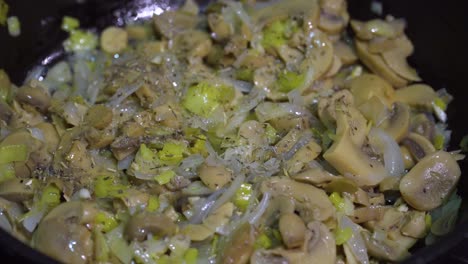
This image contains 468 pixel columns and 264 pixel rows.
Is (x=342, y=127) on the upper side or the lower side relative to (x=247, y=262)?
upper

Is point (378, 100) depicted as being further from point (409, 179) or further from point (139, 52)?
point (139, 52)

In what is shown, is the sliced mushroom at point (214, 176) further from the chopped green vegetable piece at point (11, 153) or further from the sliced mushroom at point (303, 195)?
the chopped green vegetable piece at point (11, 153)

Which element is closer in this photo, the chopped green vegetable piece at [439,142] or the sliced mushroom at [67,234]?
the sliced mushroom at [67,234]

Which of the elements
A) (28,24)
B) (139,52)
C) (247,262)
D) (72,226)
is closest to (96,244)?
(72,226)

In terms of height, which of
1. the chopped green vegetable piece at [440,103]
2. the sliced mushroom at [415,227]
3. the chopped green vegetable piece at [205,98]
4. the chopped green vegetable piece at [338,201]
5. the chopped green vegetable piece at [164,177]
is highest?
the chopped green vegetable piece at [205,98]

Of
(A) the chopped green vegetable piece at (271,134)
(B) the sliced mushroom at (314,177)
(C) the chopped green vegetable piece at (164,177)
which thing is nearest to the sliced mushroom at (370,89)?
(A) the chopped green vegetable piece at (271,134)

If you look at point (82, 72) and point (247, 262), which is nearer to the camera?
point (247, 262)

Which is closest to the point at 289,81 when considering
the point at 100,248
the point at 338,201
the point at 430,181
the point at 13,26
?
the point at 338,201
